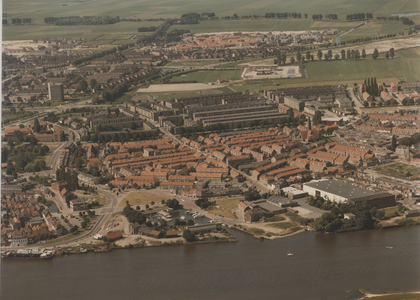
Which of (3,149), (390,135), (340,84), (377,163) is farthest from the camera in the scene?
(340,84)

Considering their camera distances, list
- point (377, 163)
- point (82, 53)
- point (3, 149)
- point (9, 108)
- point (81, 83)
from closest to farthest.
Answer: point (377, 163)
point (3, 149)
point (9, 108)
point (81, 83)
point (82, 53)

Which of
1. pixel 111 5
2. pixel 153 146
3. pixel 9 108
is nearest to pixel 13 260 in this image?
pixel 153 146

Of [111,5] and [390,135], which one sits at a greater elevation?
[111,5]

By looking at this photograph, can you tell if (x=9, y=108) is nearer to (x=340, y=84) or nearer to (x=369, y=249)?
(x=340, y=84)

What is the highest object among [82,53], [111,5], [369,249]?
[111,5]

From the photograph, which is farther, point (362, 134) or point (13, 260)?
point (362, 134)

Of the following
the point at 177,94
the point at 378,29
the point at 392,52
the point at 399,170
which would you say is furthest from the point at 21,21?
the point at 399,170

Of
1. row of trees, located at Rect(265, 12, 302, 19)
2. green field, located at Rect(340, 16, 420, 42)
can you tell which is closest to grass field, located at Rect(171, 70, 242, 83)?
green field, located at Rect(340, 16, 420, 42)
